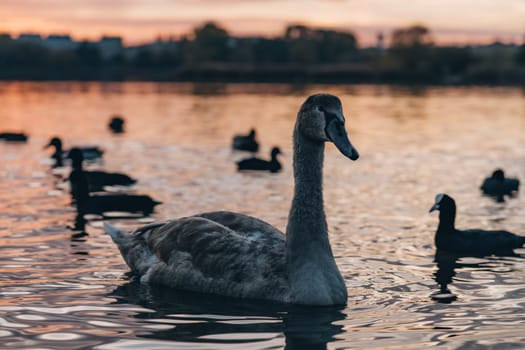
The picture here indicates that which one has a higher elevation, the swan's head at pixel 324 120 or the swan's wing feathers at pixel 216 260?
the swan's head at pixel 324 120

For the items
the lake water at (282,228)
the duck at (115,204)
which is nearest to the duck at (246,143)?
the lake water at (282,228)

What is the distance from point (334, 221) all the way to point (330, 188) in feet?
18.5

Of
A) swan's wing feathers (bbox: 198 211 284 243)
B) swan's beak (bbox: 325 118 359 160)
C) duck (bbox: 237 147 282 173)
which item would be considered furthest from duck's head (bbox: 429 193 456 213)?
duck (bbox: 237 147 282 173)

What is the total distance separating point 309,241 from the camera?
11.2m

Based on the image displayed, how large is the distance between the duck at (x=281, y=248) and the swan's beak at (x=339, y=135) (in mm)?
10

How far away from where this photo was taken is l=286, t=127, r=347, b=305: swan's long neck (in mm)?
11102

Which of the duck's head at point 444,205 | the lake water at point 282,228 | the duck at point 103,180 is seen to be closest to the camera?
the lake water at point 282,228

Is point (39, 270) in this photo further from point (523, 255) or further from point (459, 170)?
point (459, 170)

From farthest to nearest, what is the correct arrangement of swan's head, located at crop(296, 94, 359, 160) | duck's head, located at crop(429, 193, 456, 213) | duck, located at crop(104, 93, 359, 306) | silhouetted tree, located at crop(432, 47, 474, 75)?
silhouetted tree, located at crop(432, 47, 474, 75), duck's head, located at crop(429, 193, 456, 213), duck, located at crop(104, 93, 359, 306), swan's head, located at crop(296, 94, 359, 160)

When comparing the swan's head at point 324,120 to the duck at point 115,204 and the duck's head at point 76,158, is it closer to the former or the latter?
the duck at point 115,204

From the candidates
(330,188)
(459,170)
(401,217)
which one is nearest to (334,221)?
(401,217)

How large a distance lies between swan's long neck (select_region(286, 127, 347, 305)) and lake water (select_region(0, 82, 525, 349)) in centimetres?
24

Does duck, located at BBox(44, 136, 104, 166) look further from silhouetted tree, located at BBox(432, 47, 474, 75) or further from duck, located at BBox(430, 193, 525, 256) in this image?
silhouetted tree, located at BBox(432, 47, 474, 75)

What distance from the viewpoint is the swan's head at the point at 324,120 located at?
35.2 feet
